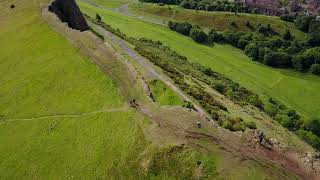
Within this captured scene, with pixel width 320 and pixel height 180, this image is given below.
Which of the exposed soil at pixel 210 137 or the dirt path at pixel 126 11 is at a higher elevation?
the exposed soil at pixel 210 137

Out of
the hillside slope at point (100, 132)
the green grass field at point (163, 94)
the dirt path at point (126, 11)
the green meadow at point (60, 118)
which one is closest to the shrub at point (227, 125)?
the hillside slope at point (100, 132)

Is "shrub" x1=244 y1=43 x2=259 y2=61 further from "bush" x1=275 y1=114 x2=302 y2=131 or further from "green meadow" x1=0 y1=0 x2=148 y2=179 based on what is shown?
"green meadow" x1=0 y1=0 x2=148 y2=179

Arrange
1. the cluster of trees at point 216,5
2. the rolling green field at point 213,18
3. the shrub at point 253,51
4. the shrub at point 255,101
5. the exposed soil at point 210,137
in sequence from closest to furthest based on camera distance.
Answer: the exposed soil at point 210,137 → the shrub at point 255,101 → the shrub at point 253,51 → the rolling green field at point 213,18 → the cluster of trees at point 216,5

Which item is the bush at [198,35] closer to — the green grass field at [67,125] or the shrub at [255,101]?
the shrub at [255,101]

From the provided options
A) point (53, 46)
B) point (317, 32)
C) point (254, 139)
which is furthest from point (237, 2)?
point (254, 139)

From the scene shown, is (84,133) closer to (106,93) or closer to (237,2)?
(106,93)

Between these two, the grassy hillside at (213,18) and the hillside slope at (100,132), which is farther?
the grassy hillside at (213,18)

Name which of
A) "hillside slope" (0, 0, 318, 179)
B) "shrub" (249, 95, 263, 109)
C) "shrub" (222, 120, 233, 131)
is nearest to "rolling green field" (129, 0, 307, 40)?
"shrub" (249, 95, 263, 109)
